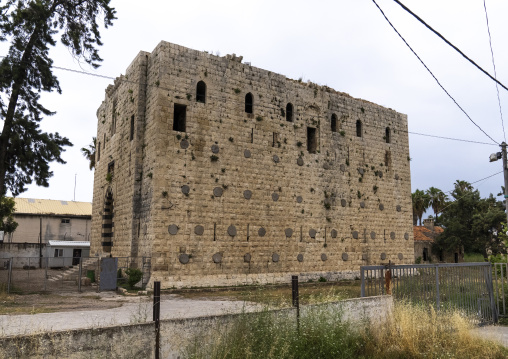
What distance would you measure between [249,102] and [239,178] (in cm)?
363

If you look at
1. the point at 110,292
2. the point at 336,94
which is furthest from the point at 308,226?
the point at 110,292

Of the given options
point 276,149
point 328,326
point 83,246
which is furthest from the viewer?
point 83,246

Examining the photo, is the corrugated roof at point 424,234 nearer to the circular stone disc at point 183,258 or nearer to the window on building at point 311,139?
the window on building at point 311,139

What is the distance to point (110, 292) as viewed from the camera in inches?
570

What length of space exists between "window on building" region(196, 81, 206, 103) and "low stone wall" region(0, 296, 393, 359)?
467 inches

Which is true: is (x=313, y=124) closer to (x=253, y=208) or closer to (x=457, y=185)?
(x=253, y=208)

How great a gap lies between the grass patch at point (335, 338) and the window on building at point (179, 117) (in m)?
11.1

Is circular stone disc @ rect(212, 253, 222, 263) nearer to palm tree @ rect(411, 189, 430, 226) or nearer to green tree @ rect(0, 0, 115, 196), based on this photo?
green tree @ rect(0, 0, 115, 196)

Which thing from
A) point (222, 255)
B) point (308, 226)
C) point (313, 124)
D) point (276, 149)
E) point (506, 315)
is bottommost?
point (506, 315)

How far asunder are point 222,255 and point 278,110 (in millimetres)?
7249

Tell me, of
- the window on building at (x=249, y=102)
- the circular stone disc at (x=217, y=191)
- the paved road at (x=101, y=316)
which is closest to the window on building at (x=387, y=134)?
the window on building at (x=249, y=102)

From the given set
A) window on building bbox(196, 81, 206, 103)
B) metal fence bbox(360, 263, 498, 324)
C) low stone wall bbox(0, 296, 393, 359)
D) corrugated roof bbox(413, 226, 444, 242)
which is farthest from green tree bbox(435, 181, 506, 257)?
low stone wall bbox(0, 296, 393, 359)

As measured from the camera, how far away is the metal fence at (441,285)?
30.2 ft

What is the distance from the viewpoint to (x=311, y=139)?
810 inches
